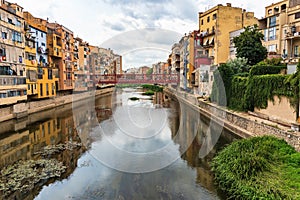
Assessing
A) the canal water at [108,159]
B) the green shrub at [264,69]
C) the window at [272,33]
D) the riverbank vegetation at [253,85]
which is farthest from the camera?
the window at [272,33]

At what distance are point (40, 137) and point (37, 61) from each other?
462 inches

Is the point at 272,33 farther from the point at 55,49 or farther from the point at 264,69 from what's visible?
the point at 55,49

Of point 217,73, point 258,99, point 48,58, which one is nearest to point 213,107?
point 217,73

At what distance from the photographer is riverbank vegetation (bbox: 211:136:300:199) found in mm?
5996

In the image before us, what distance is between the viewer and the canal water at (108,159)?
7.32 metres

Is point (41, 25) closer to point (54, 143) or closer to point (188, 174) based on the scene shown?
point (54, 143)

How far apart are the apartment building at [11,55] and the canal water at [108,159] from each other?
2.52m

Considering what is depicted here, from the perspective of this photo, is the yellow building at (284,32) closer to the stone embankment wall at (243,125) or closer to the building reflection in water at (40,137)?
the stone embankment wall at (243,125)

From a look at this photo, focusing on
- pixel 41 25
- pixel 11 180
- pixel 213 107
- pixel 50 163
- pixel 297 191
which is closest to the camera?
pixel 297 191

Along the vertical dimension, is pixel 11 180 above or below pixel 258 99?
below

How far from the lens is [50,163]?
9.49 meters

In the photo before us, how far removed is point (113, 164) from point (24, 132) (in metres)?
8.68

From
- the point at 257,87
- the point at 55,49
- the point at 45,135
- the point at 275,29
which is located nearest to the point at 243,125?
the point at 257,87

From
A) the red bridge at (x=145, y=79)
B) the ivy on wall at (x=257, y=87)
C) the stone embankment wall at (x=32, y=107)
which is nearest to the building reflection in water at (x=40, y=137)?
the stone embankment wall at (x=32, y=107)
